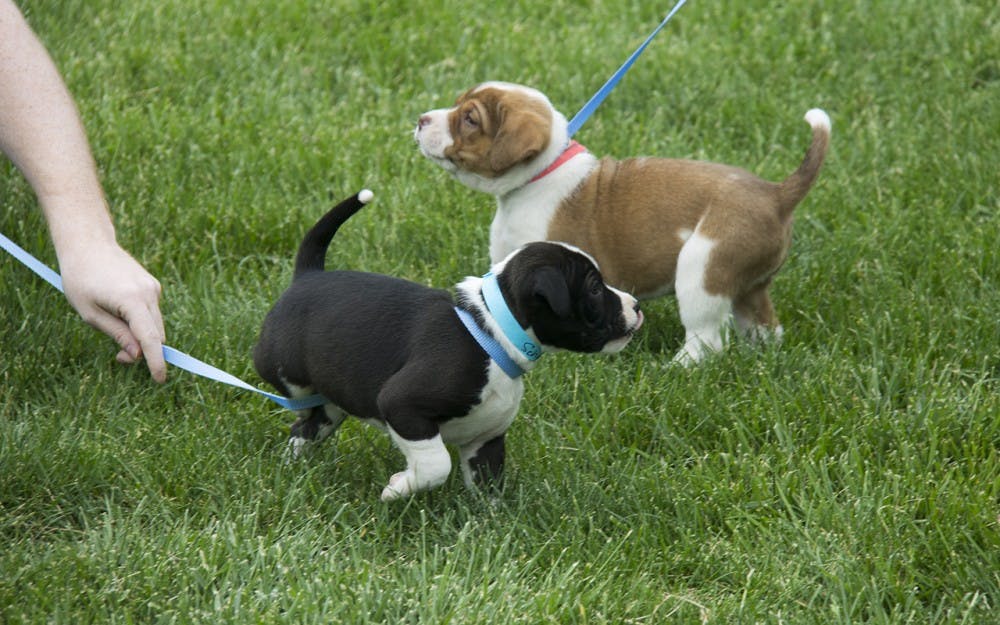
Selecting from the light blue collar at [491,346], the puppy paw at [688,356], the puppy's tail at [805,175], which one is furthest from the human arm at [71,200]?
the puppy's tail at [805,175]

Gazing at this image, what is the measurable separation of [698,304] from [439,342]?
143 cm

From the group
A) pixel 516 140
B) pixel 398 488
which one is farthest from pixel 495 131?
pixel 398 488

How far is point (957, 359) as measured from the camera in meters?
4.60

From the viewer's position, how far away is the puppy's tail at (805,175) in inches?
183

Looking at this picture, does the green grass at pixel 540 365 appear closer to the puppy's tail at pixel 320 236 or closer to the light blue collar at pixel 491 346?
the light blue collar at pixel 491 346

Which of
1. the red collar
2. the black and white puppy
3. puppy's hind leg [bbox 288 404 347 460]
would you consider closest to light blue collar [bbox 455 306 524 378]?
the black and white puppy

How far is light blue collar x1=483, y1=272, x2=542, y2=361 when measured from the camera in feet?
11.6

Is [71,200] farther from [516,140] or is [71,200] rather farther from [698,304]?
[698,304]

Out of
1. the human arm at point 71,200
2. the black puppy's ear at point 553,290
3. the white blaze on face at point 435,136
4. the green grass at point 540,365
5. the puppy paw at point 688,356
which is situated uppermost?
Answer: the human arm at point 71,200

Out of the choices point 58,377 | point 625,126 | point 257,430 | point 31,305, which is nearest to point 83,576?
point 257,430

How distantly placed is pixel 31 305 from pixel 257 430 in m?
1.19

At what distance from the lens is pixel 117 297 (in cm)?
340

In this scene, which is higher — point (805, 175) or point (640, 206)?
point (805, 175)

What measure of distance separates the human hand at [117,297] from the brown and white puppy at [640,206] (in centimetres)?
176
